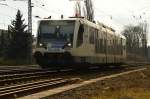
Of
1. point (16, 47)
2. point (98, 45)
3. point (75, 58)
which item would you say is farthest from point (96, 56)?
point (16, 47)

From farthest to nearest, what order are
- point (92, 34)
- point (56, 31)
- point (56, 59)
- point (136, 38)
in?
point (136, 38) < point (92, 34) < point (56, 31) < point (56, 59)

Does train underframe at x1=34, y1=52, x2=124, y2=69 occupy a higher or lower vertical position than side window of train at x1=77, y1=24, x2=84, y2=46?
lower

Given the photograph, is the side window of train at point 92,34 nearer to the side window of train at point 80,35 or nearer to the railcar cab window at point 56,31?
the side window of train at point 80,35

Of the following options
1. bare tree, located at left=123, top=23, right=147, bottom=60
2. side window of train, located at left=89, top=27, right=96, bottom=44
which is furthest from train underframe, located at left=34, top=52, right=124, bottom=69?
bare tree, located at left=123, top=23, right=147, bottom=60

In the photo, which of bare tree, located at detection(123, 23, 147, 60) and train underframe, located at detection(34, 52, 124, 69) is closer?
train underframe, located at detection(34, 52, 124, 69)

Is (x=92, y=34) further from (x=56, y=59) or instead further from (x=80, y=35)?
(x=56, y=59)

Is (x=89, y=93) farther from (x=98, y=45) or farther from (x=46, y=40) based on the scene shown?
(x=98, y=45)

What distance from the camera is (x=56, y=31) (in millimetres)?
26188

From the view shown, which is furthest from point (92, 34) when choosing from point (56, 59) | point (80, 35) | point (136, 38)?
point (136, 38)

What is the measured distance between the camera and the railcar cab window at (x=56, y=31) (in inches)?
1013

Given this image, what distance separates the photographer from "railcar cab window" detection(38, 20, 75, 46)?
2572 centimetres

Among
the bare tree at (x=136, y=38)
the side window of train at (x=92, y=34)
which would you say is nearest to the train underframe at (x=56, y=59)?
the side window of train at (x=92, y=34)

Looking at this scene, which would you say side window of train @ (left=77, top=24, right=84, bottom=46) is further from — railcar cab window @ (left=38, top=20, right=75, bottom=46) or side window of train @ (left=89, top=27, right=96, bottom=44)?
side window of train @ (left=89, top=27, right=96, bottom=44)

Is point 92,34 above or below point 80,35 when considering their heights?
above
